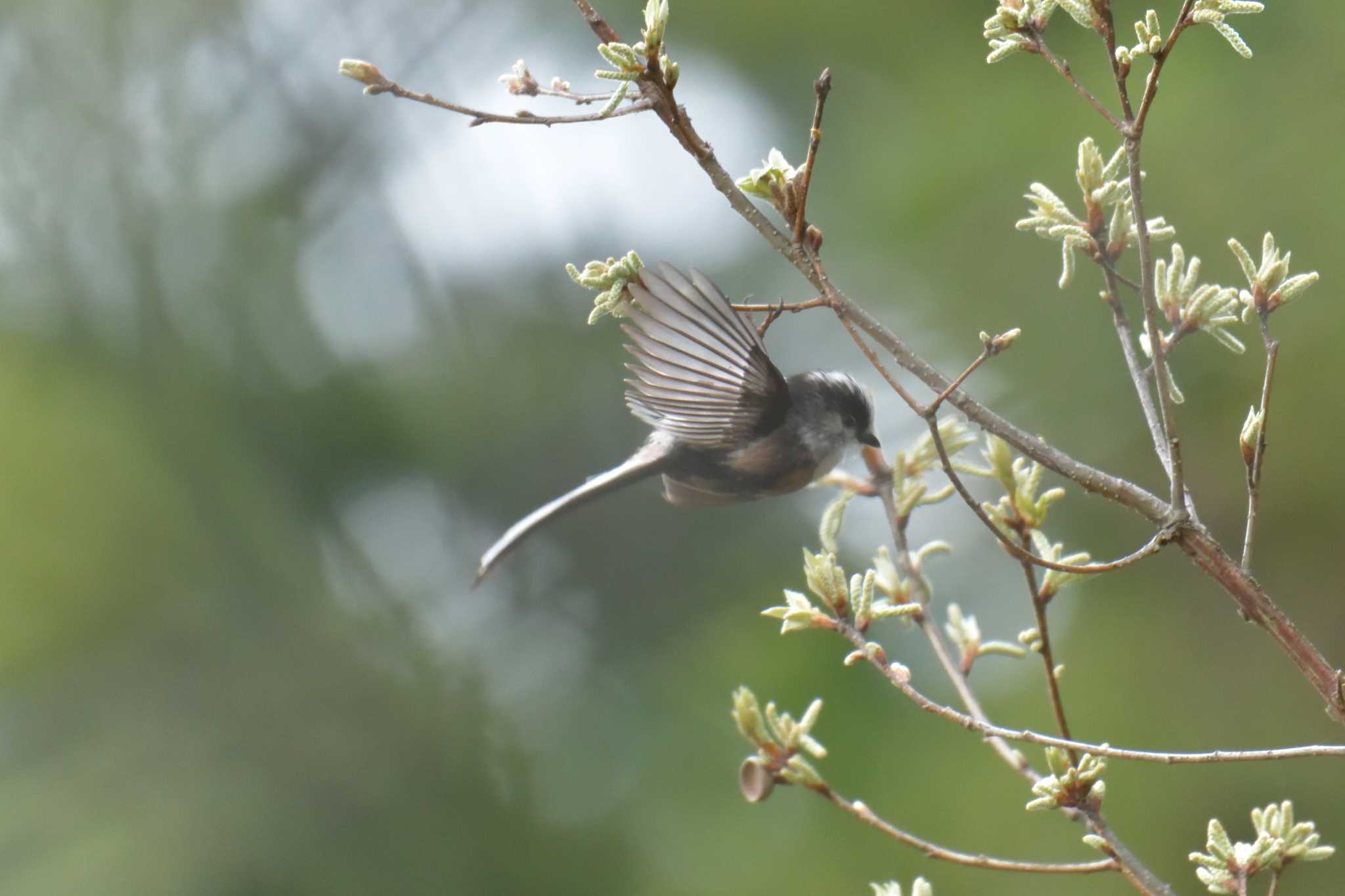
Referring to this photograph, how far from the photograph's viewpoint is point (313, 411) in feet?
5.29

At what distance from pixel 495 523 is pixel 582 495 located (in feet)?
3.61

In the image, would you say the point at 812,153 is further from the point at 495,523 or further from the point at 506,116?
the point at 495,523

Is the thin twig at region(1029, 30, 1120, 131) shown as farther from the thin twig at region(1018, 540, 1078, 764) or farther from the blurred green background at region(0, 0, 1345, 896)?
the blurred green background at region(0, 0, 1345, 896)

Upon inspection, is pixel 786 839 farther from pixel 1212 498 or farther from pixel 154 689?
pixel 154 689

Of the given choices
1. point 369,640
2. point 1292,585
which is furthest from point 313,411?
point 1292,585

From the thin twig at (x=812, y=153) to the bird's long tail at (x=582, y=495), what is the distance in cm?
17

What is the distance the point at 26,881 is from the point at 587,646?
2.40 feet

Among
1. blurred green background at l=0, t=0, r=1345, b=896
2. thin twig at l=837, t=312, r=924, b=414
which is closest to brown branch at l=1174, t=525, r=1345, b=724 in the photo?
thin twig at l=837, t=312, r=924, b=414

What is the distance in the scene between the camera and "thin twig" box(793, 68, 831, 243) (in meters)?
0.43

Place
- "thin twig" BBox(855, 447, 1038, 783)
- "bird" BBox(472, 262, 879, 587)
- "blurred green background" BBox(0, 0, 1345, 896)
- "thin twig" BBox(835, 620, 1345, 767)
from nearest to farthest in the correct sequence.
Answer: "thin twig" BBox(835, 620, 1345, 767), "bird" BBox(472, 262, 879, 587), "thin twig" BBox(855, 447, 1038, 783), "blurred green background" BBox(0, 0, 1345, 896)

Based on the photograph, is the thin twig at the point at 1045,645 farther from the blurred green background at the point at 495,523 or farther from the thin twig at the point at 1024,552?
the blurred green background at the point at 495,523

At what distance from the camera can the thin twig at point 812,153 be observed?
1.40ft

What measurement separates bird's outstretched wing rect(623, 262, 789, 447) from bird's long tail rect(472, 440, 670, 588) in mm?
38

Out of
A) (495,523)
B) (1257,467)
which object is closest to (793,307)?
(1257,467)
